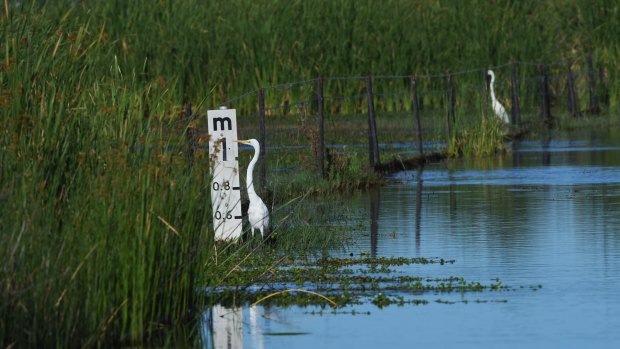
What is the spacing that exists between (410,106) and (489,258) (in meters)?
23.1

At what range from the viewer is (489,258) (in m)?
14.5

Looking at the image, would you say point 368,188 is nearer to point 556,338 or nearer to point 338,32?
point 556,338

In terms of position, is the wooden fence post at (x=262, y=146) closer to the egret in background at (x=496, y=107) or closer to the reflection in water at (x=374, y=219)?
the reflection in water at (x=374, y=219)

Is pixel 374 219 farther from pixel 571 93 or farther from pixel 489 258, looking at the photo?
pixel 571 93

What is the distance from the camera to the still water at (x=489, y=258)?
10938mm

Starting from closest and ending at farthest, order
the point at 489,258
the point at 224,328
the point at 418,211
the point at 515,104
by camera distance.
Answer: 1. the point at 224,328
2. the point at 489,258
3. the point at 418,211
4. the point at 515,104

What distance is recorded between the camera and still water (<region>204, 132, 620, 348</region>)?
35.9ft

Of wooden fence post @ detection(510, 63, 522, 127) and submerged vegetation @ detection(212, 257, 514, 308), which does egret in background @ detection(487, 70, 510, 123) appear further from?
submerged vegetation @ detection(212, 257, 514, 308)

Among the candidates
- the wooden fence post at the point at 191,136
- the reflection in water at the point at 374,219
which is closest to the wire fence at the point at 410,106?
the reflection in water at the point at 374,219

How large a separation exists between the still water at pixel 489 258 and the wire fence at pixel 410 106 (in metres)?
2.12

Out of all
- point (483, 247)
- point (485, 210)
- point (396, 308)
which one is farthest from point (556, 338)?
point (485, 210)

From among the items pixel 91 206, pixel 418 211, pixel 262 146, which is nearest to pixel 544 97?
pixel 262 146

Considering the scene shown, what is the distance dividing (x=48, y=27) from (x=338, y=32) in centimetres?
2476

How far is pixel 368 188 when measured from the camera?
2200 centimetres
